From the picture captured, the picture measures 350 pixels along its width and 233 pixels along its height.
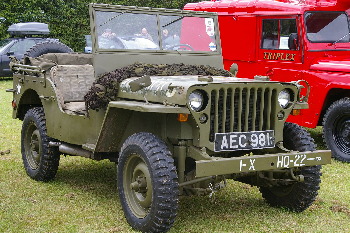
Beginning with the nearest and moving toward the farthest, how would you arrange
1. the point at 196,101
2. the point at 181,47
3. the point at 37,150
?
the point at 196,101 < the point at 181,47 < the point at 37,150

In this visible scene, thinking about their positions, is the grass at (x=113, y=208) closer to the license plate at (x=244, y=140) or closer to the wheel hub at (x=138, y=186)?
the wheel hub at (x=138, y=186)

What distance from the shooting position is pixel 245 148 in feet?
15.8

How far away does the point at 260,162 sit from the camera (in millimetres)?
4641

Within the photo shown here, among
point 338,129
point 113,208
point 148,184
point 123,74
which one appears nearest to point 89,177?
point 113,208

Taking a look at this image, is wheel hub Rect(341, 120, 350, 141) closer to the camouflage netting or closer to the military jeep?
the military jeep

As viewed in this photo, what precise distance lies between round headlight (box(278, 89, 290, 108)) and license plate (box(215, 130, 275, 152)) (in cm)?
26

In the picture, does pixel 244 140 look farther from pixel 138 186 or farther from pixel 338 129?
pixel 338 129

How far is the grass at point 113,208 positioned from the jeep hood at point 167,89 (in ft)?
3.62

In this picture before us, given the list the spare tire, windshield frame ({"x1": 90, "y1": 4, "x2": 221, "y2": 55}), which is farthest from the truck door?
the spare tire

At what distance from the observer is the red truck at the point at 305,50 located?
8.05 meters

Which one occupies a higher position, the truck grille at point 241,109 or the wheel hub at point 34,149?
the truck grille at point 241,109

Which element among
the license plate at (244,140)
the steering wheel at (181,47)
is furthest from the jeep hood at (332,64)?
the license plate at (244,140)

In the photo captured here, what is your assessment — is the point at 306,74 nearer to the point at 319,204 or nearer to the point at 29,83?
the point at 319,204

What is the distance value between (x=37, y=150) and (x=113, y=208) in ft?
5.36
